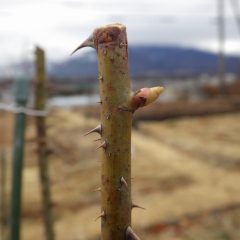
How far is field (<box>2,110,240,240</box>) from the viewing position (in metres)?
6.25

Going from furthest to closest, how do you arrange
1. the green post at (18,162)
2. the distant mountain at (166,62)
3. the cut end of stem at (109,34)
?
the distant mountain at (166,62) → the green post at (18,162) → the cut end of stem at (109,34)

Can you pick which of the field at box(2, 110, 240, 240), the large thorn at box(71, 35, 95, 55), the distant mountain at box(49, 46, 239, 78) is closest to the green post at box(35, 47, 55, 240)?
the field at box(2, 110, 240, 240)

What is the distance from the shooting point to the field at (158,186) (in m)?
6.25

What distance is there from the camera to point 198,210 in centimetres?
718

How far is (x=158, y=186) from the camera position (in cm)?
866

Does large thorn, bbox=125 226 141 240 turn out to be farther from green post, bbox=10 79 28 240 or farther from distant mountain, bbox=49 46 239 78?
distant mountain, bbox=49 46 239 78

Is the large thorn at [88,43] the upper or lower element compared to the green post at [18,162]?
upper

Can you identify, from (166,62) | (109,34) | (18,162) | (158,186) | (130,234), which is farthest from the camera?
(166,62)

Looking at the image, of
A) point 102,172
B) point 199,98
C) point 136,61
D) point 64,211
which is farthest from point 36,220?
point 136,61

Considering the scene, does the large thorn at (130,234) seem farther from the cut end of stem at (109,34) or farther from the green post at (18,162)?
the green post at (18,162)

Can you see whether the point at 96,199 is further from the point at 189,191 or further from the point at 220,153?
the point at 220,153

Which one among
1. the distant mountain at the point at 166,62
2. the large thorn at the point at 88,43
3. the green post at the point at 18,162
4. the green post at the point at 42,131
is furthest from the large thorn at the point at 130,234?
the distant mountain at the point at 166,62

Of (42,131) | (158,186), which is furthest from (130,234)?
(158,186)

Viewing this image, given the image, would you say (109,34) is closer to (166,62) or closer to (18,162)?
(18,162)
